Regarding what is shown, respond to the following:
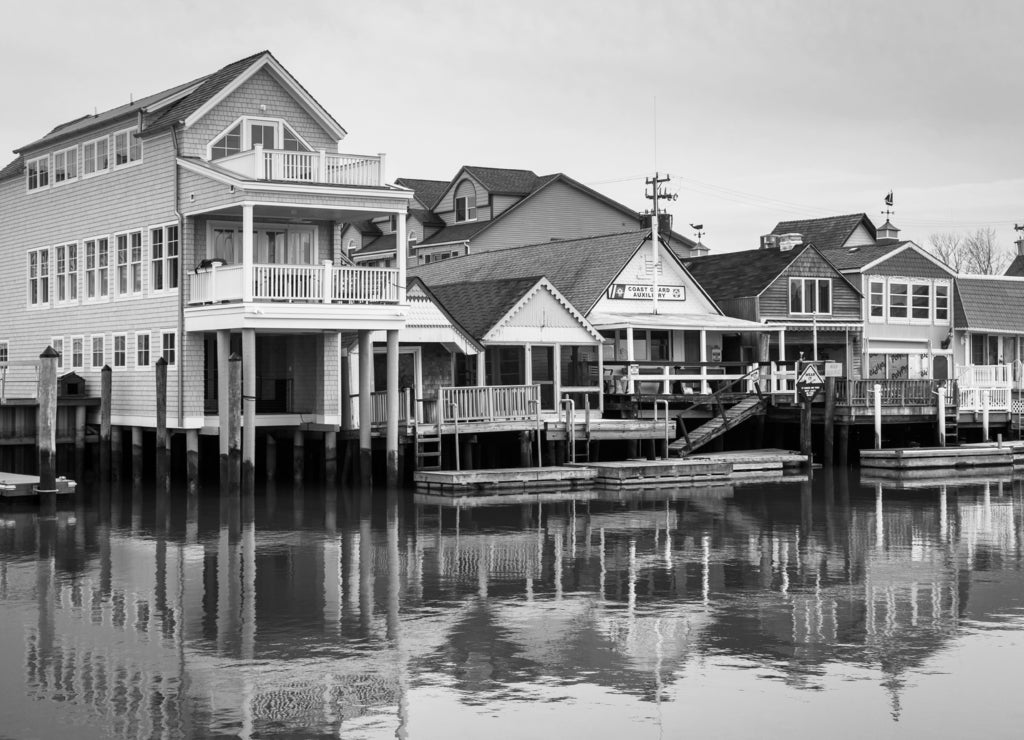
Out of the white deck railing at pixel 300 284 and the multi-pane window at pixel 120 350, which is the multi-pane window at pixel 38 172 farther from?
the white deck railing at pixel 300 284

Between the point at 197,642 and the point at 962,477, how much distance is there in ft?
102

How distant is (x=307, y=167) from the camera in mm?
35594

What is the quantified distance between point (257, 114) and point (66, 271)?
8.52m

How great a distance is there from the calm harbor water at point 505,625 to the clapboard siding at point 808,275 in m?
23.5

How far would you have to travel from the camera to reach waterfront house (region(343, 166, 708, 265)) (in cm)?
7256

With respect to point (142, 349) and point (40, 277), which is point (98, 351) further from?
point (40, 277)

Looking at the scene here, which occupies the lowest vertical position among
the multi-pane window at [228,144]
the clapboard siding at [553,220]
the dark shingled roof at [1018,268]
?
the multi-pane window at [228,144]

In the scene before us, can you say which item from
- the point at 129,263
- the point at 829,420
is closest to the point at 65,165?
the point at 129,263

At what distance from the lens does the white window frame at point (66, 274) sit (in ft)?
136

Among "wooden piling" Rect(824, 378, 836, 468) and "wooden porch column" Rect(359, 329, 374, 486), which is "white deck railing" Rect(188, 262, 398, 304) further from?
"wooden piling" Rect(824, 378, 836, 468)

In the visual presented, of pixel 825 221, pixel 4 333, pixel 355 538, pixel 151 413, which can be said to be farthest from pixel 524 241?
pixel 355 538

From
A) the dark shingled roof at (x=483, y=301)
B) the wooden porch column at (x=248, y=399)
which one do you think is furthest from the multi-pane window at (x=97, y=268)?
the dark shingled roof at (x=483, y=301)

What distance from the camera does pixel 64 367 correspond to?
4191 cm

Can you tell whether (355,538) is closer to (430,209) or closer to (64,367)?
(64,367)
